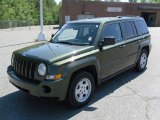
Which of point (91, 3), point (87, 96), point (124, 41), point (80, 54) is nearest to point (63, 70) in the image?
point (80, 54)

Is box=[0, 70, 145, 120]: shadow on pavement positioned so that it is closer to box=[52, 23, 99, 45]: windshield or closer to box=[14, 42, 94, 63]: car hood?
box=[14, 42, 94, 63]: car hood

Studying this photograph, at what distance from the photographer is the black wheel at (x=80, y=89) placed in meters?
4.46

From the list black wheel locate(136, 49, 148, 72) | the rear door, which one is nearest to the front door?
the rear door

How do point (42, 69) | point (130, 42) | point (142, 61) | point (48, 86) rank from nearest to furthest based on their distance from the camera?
point (48, 86) < point (42, 69) < point (130, 42) < point (142, 61)

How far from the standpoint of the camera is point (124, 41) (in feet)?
19.9

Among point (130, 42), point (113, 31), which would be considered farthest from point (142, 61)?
point (113, 31)

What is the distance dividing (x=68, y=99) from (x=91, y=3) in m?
42.4

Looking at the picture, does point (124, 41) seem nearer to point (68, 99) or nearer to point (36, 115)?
point (68, 99)

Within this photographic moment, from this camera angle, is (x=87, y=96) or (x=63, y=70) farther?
(x=87, y=96)

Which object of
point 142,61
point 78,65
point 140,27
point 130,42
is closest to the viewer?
point 78,65

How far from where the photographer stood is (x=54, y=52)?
4.59 metres

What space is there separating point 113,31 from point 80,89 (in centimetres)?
192

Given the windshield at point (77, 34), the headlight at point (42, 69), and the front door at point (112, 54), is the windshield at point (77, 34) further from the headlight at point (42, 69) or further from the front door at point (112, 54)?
the headlight at point (42, 69)

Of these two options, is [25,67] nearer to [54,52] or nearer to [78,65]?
[54,52]
